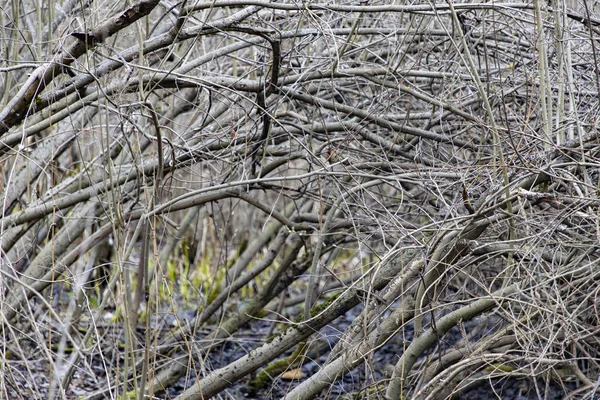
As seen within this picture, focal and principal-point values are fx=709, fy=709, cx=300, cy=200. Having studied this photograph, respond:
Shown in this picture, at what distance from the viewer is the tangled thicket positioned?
129 inches

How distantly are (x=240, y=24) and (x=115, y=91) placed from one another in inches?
32.0

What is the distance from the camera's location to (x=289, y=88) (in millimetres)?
4262

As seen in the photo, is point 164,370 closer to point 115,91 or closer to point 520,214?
point 115,91

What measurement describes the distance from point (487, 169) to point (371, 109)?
110cm

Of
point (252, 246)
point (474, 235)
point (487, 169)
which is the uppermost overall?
point (487, 169)

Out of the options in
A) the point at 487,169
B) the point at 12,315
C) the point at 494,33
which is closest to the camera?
the point at 487,169

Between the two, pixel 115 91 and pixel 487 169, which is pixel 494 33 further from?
pixel 115 91

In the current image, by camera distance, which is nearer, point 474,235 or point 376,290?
point 474,235

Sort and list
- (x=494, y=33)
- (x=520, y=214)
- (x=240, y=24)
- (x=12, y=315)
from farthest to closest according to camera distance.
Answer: (x=12, y=315)
(x=494, y=33)
(x=240, y=24)
(x=520, y=214)

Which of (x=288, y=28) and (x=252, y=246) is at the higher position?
(x=288, y=28)

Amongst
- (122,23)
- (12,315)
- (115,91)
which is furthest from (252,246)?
(122,23)

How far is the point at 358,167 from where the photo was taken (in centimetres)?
440

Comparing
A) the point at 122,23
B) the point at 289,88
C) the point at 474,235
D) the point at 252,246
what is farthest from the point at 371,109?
the point at 252,246

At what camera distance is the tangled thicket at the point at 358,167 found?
3.27m
